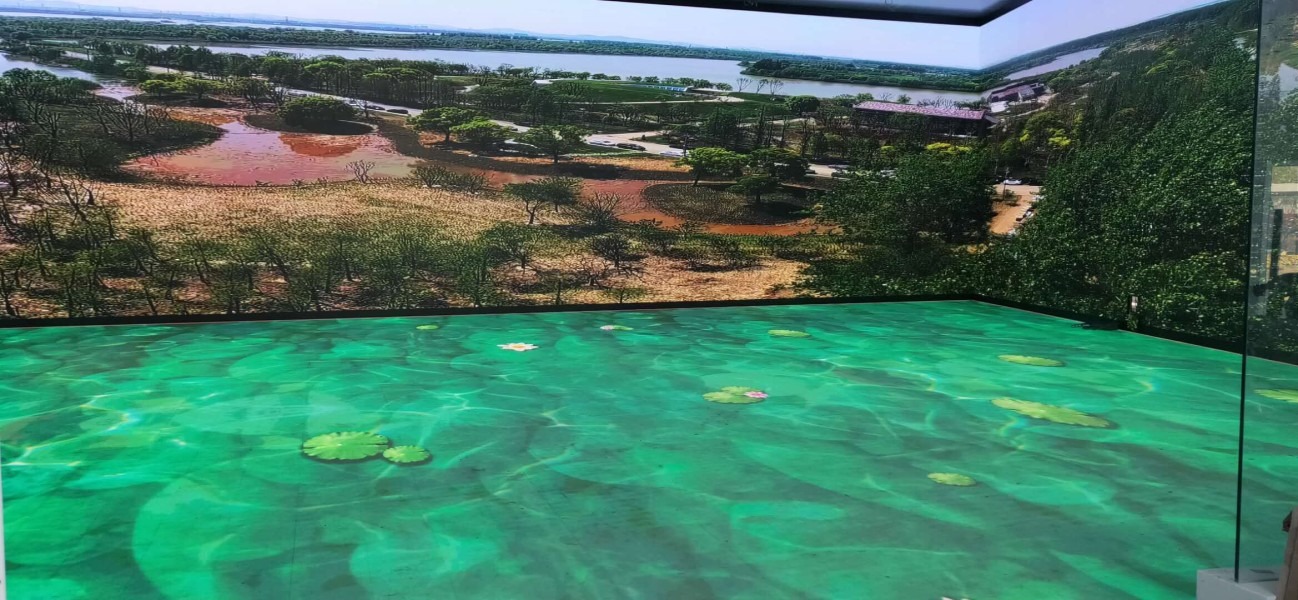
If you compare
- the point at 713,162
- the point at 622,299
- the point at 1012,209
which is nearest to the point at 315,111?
the point at 622,299

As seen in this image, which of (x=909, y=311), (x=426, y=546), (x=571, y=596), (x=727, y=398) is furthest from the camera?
(x=909, y=311)

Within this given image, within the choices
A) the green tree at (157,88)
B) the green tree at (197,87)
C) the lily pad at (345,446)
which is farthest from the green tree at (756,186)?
the lily pad at (345,446)

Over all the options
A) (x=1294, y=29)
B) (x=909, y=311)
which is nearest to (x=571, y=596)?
(x=1294, y=29)

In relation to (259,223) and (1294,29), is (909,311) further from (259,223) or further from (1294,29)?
(1294,29)

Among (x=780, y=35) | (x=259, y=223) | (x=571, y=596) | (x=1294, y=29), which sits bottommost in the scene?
(x=571, y=596)

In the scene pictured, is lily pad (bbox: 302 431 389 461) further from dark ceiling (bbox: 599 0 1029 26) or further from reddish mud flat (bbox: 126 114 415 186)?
dark ceiling (bbox: 599 0 1029 26)

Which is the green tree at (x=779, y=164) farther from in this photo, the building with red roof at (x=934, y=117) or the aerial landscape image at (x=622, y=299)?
the building with red roof at (x=934, y=117)
